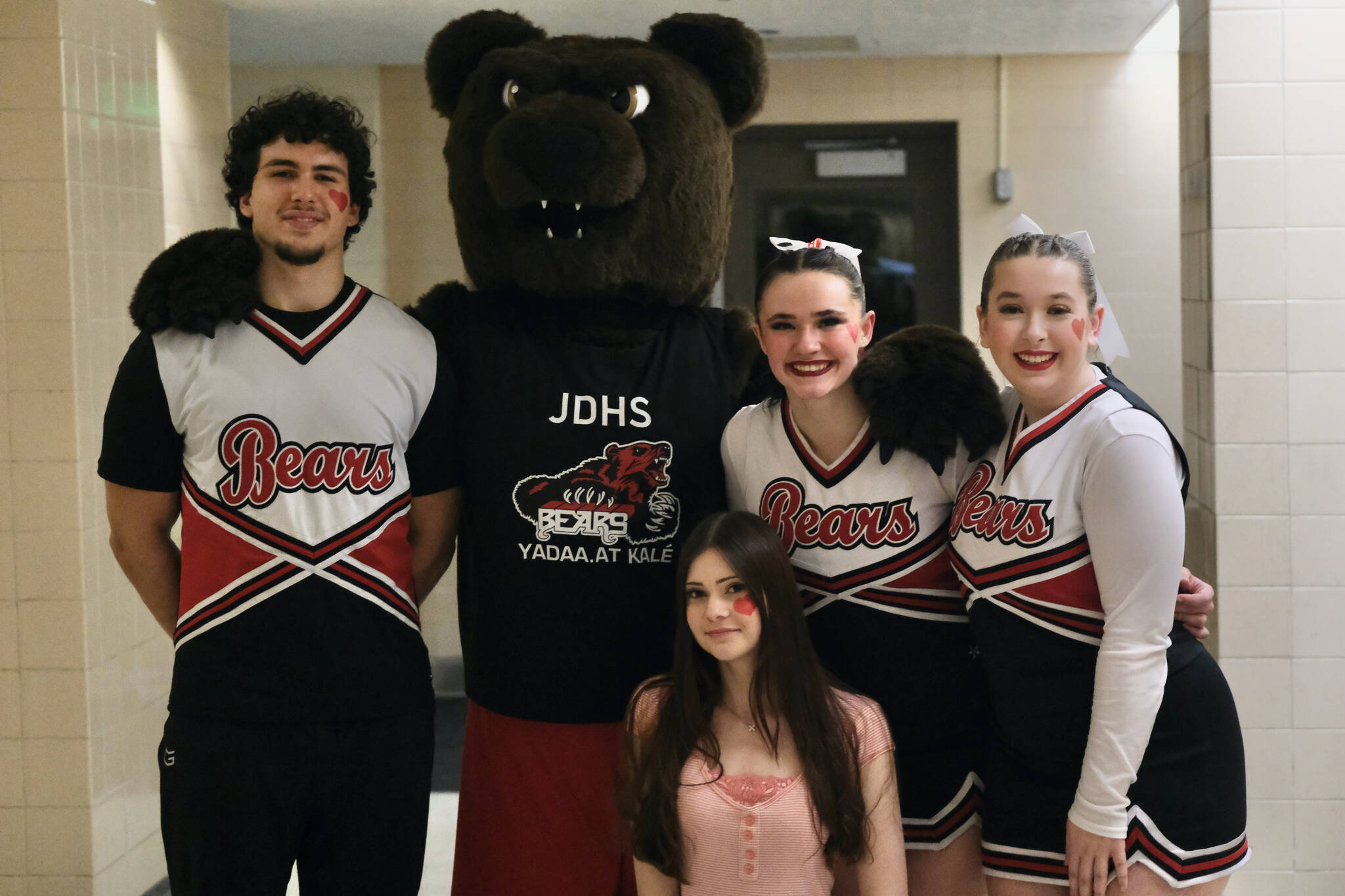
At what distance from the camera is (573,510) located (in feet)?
6.67

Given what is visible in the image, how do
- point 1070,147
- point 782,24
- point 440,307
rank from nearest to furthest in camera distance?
point 440,307, point 782,24, point 1070,147

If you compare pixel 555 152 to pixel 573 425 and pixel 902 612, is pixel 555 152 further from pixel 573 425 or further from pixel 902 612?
pixel 902 612

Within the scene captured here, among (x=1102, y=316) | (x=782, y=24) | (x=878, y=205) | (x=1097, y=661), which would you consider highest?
(x=782, y=24)

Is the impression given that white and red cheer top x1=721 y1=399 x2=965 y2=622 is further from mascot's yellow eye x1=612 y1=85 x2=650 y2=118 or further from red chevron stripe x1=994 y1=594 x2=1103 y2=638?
mascot's yellow eye x1=612 y1=85 x2=650 y2=118

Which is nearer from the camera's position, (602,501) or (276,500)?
(276,500)

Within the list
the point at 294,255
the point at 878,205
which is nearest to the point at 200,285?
the point at 294,255

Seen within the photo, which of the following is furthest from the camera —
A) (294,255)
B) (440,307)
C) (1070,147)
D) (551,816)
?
(1070,147)

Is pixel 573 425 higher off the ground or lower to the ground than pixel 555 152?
lower

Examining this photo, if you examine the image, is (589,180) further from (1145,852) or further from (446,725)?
(446,725)

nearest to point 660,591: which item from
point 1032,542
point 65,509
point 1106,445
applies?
point 1032,542

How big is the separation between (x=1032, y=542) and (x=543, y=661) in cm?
80

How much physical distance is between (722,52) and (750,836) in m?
1.32

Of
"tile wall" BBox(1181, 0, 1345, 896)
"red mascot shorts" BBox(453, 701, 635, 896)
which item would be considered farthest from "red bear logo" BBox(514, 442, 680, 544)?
"tile wall" BBox(1181, 0, 1345, 896)

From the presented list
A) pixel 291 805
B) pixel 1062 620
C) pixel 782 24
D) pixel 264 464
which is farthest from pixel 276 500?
pixel 782 24
